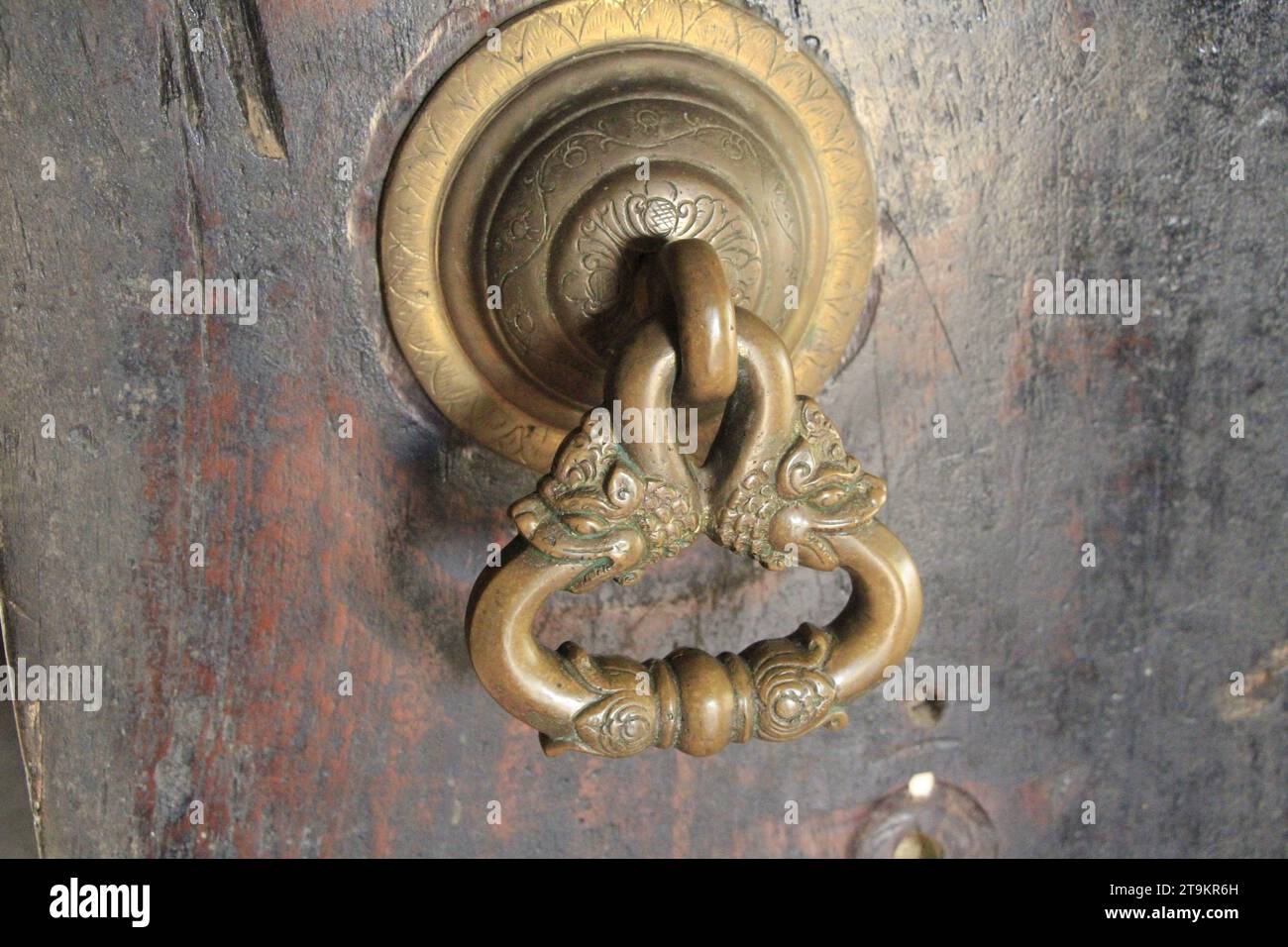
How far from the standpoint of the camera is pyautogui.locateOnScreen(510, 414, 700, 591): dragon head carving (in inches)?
18.2

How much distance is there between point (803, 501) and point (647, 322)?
10 centimetres

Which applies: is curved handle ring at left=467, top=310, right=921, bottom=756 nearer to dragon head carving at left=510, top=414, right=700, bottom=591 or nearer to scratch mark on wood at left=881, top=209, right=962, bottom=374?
dragon head carving at left=510, top=414, right=700, bottom=591

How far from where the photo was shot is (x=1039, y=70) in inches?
22.6

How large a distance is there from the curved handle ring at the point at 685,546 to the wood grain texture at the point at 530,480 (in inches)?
5.1

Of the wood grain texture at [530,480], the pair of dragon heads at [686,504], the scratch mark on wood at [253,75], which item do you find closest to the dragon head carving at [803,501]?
the pair of dragon heads at [686,504]

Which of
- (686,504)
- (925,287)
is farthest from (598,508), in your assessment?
(925,287)

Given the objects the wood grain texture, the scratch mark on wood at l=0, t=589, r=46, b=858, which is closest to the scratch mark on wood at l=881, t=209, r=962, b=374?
the wood grain texture

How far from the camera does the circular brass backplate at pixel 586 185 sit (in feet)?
1.69

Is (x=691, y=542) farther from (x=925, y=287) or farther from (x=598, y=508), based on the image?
(x=925, y=287)

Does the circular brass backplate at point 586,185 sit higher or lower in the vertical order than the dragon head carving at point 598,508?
higher

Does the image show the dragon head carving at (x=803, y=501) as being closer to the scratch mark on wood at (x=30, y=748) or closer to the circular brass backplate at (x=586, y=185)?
the circular brass backplate at (x=586, y=185)

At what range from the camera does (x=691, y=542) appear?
482 millimetres

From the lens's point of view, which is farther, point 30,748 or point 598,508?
point 30,748

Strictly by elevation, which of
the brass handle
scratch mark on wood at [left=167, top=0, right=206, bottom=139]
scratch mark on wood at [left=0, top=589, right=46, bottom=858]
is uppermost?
scratch mark on wood at [left=167, top=0, right=206, bottom=139]
